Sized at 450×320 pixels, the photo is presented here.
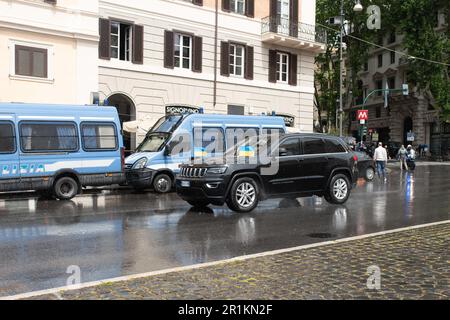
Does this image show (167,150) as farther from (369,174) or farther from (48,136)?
(369,174)

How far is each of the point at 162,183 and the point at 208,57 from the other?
1222 cm

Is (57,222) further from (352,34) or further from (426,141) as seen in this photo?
(426,141)

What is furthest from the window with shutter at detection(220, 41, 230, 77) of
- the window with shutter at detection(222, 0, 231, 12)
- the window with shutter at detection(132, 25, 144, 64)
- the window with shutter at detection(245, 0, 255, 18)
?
the window with shutter at detection(132, 25, 144, 64)

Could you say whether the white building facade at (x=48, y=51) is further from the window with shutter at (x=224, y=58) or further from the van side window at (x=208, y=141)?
the van side window at (x=208, y=141)

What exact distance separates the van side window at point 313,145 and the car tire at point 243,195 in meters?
1.72

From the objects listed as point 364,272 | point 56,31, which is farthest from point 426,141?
point 364,272

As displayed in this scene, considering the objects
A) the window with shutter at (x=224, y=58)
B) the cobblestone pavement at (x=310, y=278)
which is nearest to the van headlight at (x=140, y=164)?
the cobblestone pavement at (x=310, y=278)

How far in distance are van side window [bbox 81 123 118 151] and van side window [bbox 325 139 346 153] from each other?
21.0 feet

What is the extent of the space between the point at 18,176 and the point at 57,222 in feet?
13.6

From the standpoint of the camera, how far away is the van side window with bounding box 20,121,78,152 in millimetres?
13619

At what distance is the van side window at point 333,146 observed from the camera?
12633mm

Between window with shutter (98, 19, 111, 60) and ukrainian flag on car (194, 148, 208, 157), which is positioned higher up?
window with shutter (98, 19, 111, 60)

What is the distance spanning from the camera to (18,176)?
13.3 metres

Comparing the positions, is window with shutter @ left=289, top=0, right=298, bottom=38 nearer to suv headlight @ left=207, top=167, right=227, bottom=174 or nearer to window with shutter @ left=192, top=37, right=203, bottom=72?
window with shutter @ left=192, top=37, right=203, bottom=72
